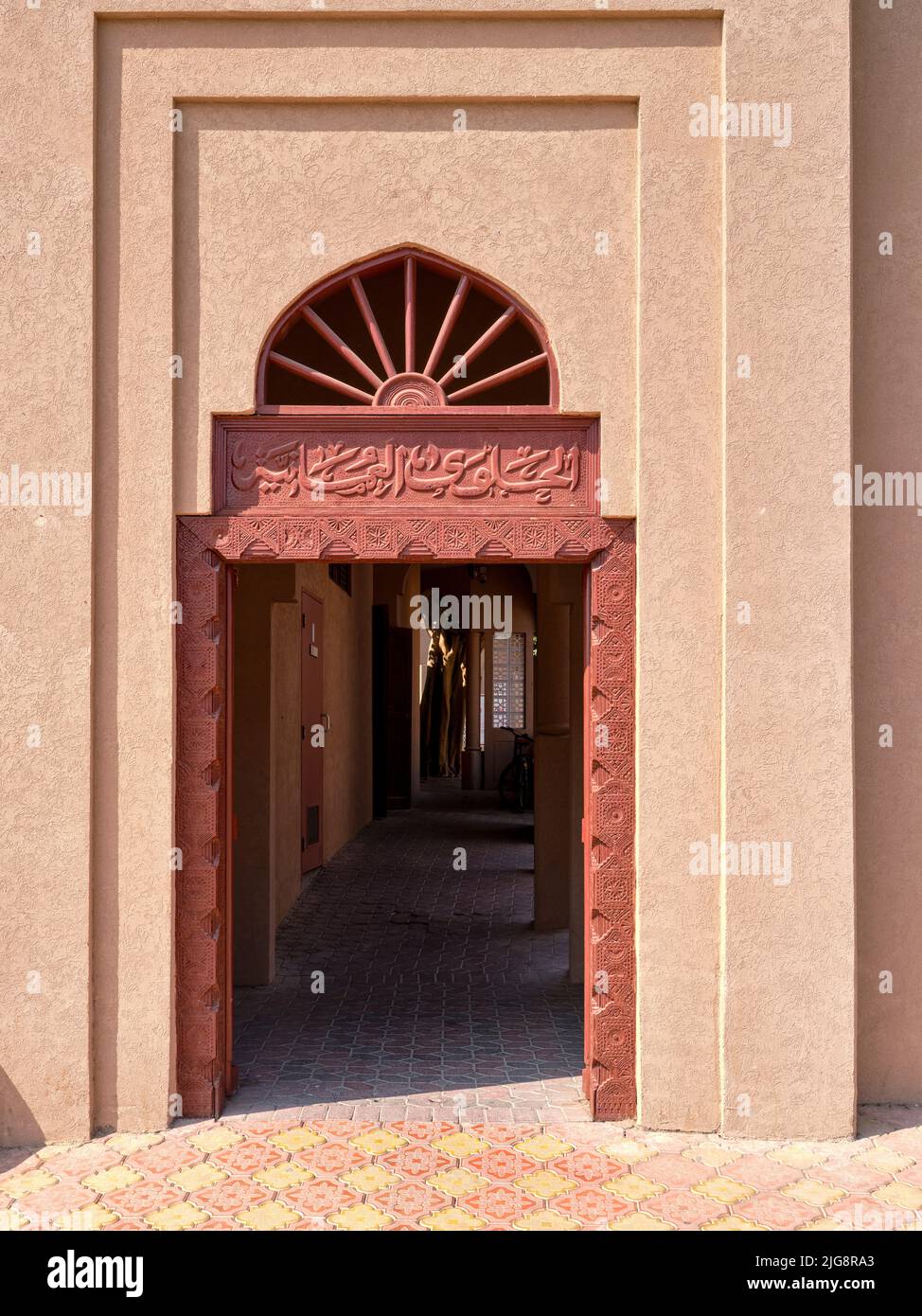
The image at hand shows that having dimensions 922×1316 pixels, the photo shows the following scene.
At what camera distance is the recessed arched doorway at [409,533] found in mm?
4938

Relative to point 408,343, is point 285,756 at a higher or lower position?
lower

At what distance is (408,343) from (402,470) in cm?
61

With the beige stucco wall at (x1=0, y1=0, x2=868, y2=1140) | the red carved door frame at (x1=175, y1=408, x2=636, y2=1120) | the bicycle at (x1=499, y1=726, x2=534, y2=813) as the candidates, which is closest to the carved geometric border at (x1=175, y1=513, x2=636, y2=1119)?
the red carved door frame at (x1=175, y1=408, x2=636, y2=1120)

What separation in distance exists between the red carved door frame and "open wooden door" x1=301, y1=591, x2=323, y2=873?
4629 mm

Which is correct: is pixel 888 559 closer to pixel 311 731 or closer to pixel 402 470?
pixel 402 470

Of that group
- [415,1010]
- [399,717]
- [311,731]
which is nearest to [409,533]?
[415,1010]

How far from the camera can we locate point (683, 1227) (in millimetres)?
3941

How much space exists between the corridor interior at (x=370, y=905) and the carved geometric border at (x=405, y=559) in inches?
15.5

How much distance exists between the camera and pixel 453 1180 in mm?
4305

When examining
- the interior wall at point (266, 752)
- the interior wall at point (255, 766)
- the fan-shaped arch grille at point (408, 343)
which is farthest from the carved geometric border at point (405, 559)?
the interior wall at point (255, 766)

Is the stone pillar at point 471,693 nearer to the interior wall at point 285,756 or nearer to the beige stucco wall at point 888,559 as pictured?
the interior wall at point 285,756

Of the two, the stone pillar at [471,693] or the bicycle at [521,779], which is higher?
the stone pillar at [471,693]

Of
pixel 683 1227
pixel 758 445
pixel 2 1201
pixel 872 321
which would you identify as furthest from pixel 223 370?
pixel 683 1227
